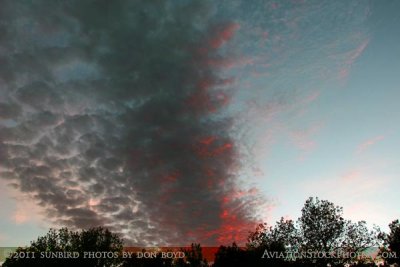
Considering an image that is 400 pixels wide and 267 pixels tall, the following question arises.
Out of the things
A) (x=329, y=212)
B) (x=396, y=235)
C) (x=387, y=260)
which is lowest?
(x=387, y=260)

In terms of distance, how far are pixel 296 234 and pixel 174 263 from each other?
30.5 m

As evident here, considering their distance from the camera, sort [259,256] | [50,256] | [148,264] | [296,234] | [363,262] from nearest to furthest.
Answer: [259,256]
[363,262]
[148,264]
[296,234]
[50,256]

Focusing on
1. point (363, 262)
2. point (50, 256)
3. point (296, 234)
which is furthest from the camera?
point (50, 256)

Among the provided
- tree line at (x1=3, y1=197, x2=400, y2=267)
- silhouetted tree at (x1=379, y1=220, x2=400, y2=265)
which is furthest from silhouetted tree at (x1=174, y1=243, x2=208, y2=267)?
silhouetted tree at (x1=379, y1=220, x2=400, y2=265)

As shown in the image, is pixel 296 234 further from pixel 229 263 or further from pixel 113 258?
pixel 113 258

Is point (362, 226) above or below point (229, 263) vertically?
above

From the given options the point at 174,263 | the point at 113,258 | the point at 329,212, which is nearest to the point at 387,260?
the point at 329,212

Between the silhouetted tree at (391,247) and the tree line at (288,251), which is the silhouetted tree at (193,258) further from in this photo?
the silhouetted tree at (391,247)

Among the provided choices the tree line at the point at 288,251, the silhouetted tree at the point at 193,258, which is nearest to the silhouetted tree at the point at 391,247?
the tree line at the point at 288,251

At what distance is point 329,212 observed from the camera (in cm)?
7494

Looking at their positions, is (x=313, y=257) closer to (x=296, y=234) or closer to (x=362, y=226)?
(x=296, y=234)

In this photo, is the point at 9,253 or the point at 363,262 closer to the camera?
the point at 363,262

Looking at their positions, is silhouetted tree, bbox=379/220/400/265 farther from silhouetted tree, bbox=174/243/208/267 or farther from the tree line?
silhouetted tree, bbox=174/243/208/267

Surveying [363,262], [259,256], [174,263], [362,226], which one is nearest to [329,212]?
[362,226]
